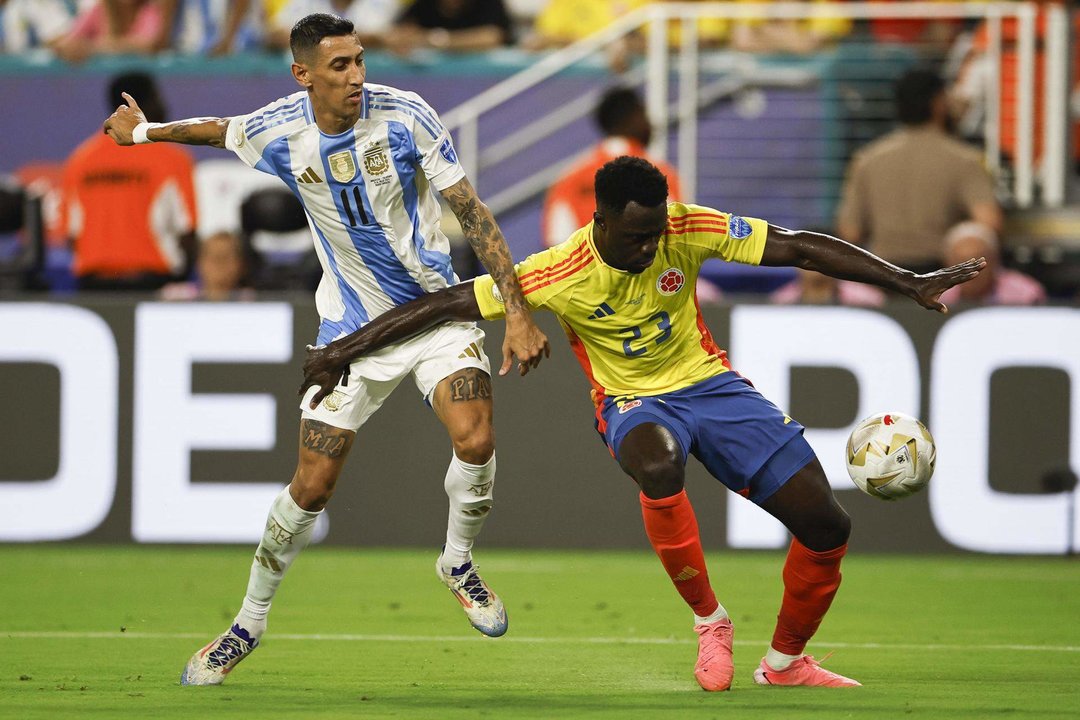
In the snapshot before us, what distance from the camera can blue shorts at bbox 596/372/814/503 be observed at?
237 inches

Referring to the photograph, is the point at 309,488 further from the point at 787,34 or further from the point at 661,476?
the point at 787,34

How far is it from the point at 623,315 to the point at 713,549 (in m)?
4.08

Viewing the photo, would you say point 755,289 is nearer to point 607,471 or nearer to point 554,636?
point 607,471

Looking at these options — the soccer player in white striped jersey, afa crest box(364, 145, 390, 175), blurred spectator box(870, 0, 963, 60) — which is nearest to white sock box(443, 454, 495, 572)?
the soccer player in white striped jersey

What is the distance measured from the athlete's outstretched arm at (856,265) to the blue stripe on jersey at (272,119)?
180 cm

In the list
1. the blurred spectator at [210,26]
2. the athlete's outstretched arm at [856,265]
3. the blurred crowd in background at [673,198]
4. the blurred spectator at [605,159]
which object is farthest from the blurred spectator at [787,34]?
the athlete's outstretched arm at [856,265]

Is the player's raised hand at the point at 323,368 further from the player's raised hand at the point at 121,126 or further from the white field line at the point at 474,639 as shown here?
the white field line at the point at 474,639

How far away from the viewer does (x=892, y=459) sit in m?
6.20

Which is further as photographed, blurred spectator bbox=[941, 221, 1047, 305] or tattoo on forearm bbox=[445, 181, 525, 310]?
blurred spectator bbox=[941, 221, 1047, 305]

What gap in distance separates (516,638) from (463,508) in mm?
1059

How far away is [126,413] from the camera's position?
996cm

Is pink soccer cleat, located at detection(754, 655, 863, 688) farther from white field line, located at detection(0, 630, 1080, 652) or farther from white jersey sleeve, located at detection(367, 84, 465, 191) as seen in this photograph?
white jersey sleeve, located at detection(367, 84, 465, 191)

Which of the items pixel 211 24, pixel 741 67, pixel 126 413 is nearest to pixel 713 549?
pixel 126 413

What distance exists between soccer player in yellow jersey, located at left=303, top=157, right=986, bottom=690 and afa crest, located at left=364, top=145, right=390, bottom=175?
20.2 inches
